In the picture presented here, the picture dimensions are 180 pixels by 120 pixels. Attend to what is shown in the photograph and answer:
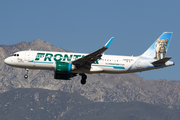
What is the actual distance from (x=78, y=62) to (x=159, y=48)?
18840 mm

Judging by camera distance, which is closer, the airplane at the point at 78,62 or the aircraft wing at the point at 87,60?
the aircraft wing at the point at 87,60

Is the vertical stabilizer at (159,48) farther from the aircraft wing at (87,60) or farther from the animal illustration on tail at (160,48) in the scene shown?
the aircraft wing at (87,60)

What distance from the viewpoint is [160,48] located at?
65.8 meters

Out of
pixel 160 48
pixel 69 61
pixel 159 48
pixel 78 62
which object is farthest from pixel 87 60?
pixel 160 48

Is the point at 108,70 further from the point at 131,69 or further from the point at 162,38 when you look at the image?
the point at 162,38

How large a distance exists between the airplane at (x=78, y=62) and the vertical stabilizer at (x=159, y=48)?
2.44 metres

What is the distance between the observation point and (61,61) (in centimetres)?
5728

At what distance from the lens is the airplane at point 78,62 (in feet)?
Answer: 184

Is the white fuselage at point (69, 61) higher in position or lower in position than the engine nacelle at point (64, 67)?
higher

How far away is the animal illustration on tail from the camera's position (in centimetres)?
6500

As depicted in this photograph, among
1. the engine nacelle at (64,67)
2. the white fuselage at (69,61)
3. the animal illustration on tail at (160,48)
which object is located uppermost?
the animal illustration on tail at (160,48)

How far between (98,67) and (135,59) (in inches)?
307

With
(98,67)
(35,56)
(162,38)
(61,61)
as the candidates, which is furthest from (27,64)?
(162,38)

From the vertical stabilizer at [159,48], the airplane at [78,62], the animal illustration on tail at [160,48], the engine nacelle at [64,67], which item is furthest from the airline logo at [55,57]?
the animal illustration on tail at [160,48]
